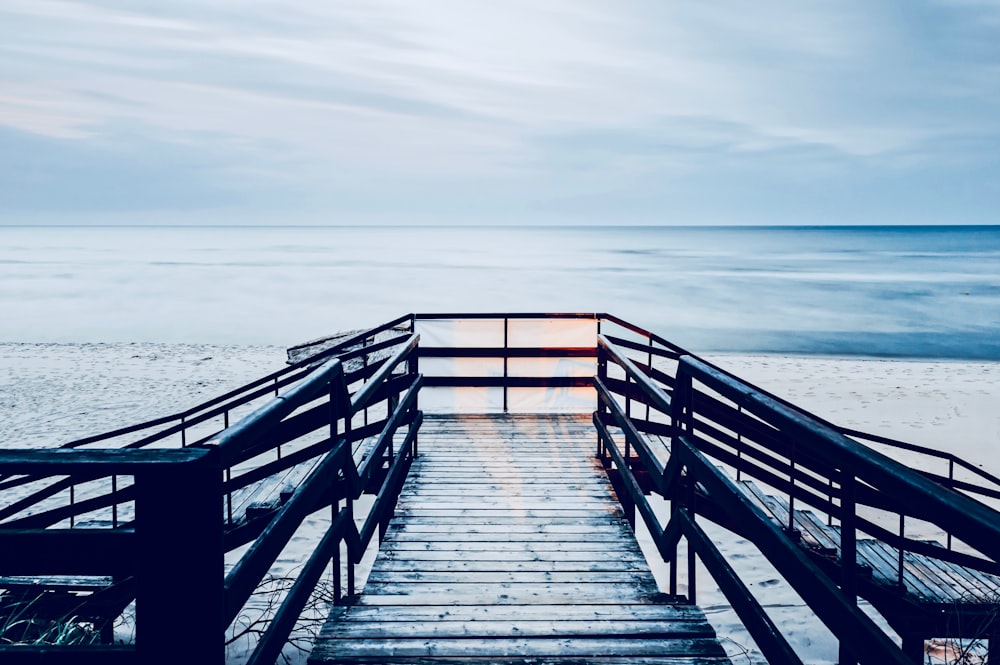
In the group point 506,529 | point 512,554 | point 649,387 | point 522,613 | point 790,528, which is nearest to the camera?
point 522,613

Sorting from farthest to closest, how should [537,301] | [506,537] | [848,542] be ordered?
1. [537,301]
2. [506,537]
3. [848,542]

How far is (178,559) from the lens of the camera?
1781 millimetres

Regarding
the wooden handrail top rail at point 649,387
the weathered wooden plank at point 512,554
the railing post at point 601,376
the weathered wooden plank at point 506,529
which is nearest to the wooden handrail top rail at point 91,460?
the wooden handrail top rail at point 649,387

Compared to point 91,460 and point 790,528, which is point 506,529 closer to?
point 790,528

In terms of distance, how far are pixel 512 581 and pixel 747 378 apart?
54.3ft

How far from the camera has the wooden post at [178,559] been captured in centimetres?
176

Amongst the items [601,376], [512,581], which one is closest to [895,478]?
[512,581]

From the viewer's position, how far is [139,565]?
175cm

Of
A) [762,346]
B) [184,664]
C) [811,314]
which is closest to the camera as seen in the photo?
[184,664]

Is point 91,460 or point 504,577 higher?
point 91,460

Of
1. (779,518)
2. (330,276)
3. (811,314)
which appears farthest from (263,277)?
(779,518)

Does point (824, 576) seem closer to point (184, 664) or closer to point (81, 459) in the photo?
point (184, 664)

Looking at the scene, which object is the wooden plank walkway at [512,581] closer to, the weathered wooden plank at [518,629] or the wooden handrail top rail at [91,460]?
the weathered wooden plank at [518,629]

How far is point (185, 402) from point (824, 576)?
52.7 ft
